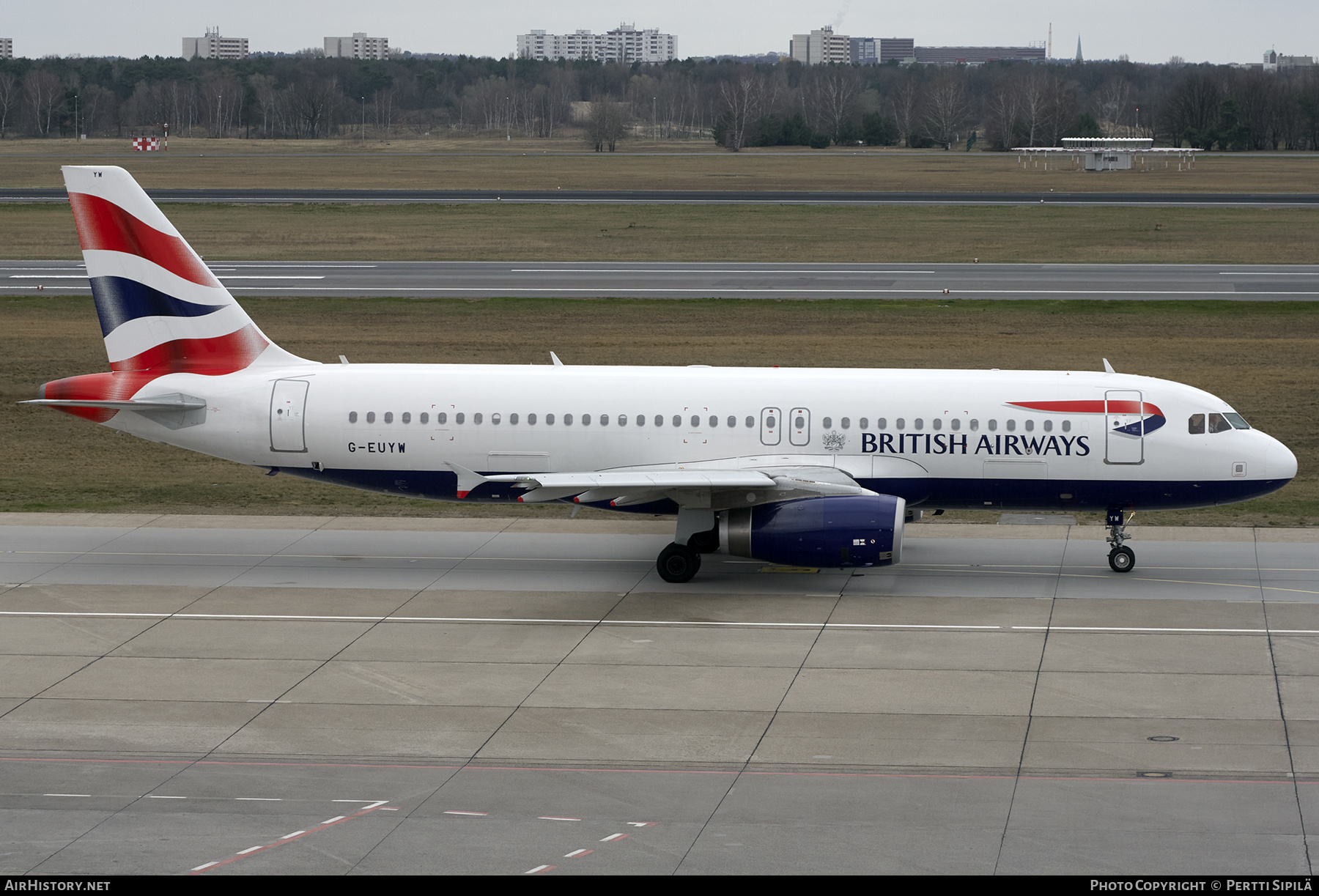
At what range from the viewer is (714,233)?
8825 centimetres

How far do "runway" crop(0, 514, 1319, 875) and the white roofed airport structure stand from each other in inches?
4537

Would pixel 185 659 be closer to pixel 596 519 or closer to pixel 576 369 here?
pixel 576 369

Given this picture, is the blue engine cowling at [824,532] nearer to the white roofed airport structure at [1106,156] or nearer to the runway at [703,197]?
the runway at [703,197]

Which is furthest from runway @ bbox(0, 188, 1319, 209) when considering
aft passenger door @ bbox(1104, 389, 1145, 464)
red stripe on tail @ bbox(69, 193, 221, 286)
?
aft passenger door @ bbox(1104, 389, 1145, 464)

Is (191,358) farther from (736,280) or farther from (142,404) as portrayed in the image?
(736,280)

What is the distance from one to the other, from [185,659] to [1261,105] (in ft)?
591

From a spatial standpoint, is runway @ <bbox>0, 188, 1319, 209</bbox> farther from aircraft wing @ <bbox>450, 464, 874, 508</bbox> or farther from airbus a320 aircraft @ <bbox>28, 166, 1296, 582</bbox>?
aircraft wing @ <bbox>450, 464, 874, 508</bbox>

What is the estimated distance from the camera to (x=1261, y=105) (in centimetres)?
17812

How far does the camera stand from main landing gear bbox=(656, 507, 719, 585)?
2759cm

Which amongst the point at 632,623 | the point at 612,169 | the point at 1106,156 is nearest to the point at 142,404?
the point at 632,623

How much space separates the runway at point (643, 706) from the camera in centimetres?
1633

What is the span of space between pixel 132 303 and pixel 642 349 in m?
25.1

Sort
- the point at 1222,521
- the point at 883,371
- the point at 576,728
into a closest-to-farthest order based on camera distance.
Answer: the point at 576,728 → the point at 883,371 → the point at 1222,521
